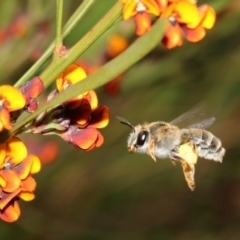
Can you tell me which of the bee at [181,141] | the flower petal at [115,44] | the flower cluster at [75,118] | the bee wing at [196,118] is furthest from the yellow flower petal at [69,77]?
the flower petal at [115,44]

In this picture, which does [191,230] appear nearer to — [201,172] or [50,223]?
[201,172]

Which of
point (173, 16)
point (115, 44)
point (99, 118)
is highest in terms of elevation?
point (173, 16)

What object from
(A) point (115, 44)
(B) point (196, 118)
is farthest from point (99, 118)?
(A) point (115, 44)

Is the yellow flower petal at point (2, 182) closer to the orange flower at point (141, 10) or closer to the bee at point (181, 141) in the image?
the orange flower at point (141, 10)

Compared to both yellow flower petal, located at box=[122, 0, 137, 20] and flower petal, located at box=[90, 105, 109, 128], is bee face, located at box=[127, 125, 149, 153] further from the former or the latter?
yellow flower petal, located at box=[122, 0, 137, 20]

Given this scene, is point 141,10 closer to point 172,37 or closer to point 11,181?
point 172,37
